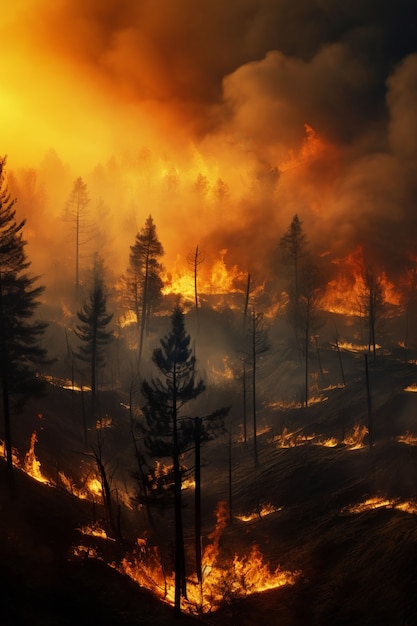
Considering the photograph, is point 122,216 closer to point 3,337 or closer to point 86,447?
point 86,447

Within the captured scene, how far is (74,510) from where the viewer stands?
27.4 metres

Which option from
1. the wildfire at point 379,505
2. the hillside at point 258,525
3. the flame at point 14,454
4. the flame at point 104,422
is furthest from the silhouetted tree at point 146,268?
the wildfire at point 379,505

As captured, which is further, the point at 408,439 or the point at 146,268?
the point at 146,268

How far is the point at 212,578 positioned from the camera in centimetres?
2695

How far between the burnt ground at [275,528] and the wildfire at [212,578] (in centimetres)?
61

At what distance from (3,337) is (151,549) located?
16.8 meters

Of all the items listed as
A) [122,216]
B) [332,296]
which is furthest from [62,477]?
[122,216]

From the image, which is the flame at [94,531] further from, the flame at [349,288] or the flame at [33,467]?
the flame at [349,288]

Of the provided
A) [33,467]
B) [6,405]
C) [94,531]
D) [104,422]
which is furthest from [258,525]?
[104,422]

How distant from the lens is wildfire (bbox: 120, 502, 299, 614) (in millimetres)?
23666

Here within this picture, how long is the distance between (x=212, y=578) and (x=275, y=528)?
287 inches

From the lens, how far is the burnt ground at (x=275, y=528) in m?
19.0

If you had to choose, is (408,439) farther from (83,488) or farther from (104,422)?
(104,422)

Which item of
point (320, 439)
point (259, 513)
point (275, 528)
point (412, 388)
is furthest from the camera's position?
point (412, 388)
